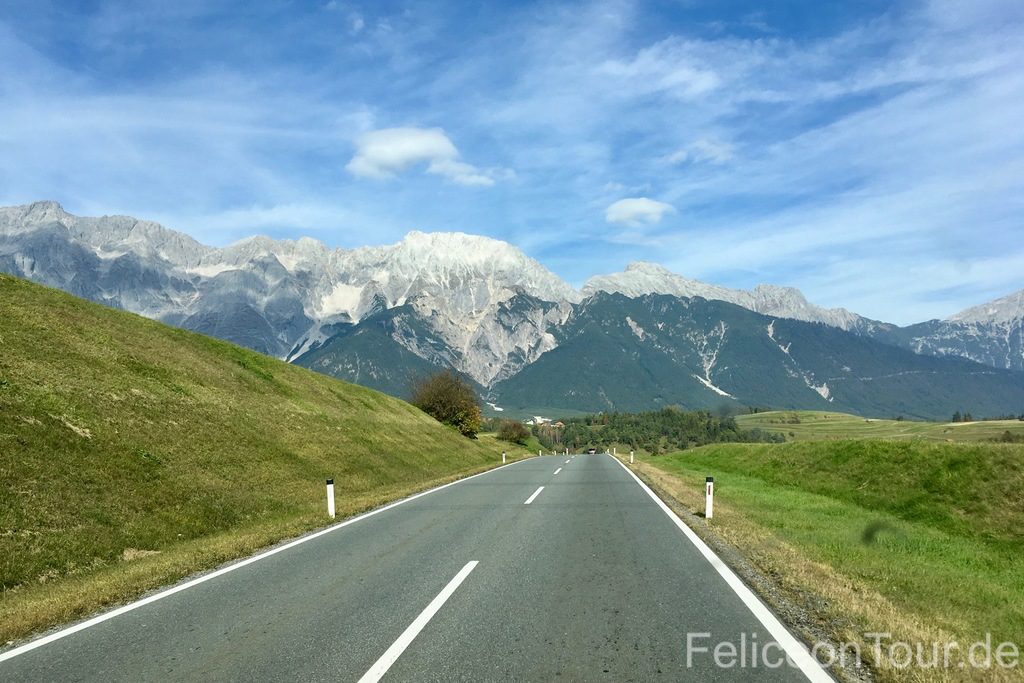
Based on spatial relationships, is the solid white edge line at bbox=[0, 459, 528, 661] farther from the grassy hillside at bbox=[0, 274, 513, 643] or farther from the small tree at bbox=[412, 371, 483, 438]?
the small tree at bbox=[412, 371, 483, 438]

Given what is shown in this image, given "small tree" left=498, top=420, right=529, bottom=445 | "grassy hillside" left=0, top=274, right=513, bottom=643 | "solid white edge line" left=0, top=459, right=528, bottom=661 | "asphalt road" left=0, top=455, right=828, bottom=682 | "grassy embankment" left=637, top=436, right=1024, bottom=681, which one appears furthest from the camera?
"small tree" left=498, top=420, right=529, bottom=445

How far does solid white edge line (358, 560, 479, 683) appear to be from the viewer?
5928mm

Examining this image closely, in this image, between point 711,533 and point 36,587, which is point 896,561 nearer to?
point 711,533

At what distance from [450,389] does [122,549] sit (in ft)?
242

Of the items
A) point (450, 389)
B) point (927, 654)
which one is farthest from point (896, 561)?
point (450, 389)

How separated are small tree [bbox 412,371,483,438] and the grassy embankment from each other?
5637cm

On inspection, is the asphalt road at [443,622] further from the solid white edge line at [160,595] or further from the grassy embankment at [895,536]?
the grassy embankment at [895,536]

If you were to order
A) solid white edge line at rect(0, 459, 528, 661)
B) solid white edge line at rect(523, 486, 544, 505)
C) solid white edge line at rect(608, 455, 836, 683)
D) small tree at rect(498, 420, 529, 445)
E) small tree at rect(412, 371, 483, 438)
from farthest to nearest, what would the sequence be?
small tree at rect(498, 420, 529, 445)
small tree at rect(412, 371, 483, 438)
solid white edge line at rect(523, 486, 544, 505)
solid white edge line at rect(0, 459, 528, 661)
solid white edge line at rect(608, 455, 836, 683)

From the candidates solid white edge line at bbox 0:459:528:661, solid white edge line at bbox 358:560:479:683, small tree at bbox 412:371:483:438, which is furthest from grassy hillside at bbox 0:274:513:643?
small tree at bbox 412:371:483:438

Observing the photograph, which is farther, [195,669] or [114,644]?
[114,644]

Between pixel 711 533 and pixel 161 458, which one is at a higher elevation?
pixel 161 458

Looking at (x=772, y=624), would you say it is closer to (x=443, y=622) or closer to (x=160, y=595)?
(x=443, y=622)

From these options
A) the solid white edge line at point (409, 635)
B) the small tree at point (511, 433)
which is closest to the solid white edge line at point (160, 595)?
the solid white edge line at point (409, 635)

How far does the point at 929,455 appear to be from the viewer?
21422 mm
